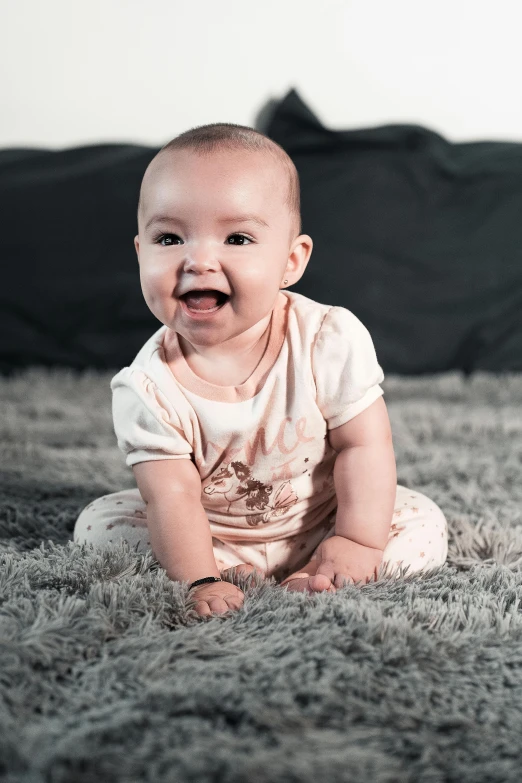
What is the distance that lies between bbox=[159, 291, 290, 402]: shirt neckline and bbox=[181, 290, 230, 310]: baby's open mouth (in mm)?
104

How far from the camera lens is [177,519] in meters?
0.90

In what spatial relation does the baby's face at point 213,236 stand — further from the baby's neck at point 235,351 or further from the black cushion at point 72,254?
the black cushion at point 72,254

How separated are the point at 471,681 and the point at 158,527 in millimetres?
359

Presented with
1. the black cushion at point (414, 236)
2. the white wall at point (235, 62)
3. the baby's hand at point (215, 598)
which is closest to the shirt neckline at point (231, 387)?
the baby's hand at point (215, 598)

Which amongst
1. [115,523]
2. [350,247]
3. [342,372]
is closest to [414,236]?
[350,247]

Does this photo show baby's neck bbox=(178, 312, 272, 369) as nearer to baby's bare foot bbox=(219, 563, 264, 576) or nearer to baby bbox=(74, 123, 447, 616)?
baby bbox=(74, 123, 447, 616)

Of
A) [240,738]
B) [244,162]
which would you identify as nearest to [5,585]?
[240,738]

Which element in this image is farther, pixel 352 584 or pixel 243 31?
pixel 243 31

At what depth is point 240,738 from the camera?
572 millimetres

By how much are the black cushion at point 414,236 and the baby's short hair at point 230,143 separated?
1.12 metres

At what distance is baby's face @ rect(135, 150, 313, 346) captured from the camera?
2.81 feet

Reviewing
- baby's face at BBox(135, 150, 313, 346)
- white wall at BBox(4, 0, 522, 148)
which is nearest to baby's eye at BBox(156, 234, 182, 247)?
baby's face at BBox(135, 150, 313, 346)

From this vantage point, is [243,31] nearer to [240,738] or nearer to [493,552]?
[493,552]

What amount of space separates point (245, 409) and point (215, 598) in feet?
0.72
